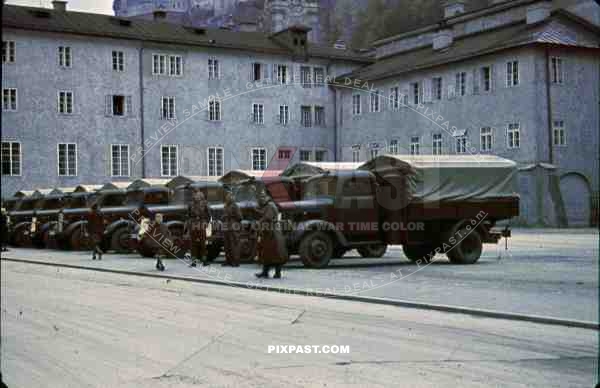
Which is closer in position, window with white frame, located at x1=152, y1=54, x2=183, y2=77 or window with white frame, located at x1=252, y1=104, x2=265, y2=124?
window with white frame, located at x1=152, y1=54, x2=183, y2=77

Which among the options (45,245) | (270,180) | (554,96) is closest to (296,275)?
(270,180)

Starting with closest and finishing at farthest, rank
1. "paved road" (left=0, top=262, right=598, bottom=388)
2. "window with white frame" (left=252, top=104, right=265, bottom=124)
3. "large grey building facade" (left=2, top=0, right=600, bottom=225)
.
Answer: "paved road" (left=0, top=262, right=598, bottom=388) → "large grey building facade" (left=2, top=0, right=600, bottom=225) → "window with white frame" (left=252, top=104, right=265, bottom=124)

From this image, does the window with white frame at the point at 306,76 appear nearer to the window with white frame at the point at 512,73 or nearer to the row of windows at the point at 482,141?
the row of windows at the point at 482,141

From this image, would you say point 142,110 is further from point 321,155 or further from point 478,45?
point 478,45

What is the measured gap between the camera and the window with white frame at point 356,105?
6359cm

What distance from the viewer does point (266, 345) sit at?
9711 millimetres

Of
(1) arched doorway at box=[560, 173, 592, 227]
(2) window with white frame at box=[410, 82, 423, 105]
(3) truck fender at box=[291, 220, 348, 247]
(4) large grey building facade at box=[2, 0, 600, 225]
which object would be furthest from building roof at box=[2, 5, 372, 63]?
(3) truck fender at box=[291, 220, 348, 247]

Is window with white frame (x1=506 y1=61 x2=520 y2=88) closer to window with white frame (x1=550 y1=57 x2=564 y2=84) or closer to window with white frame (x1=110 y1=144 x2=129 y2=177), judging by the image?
window with white frame (x1=550 y1=57 x2=564 y2=84)

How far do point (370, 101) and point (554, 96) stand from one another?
653 inches

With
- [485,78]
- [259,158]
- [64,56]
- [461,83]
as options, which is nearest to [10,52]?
[64,56]

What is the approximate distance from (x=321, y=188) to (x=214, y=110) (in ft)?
127

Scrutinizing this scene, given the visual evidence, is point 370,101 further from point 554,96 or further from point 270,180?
point 270,180

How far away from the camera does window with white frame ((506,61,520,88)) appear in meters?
50.1

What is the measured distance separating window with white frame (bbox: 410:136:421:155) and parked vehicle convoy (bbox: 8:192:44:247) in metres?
26.0
